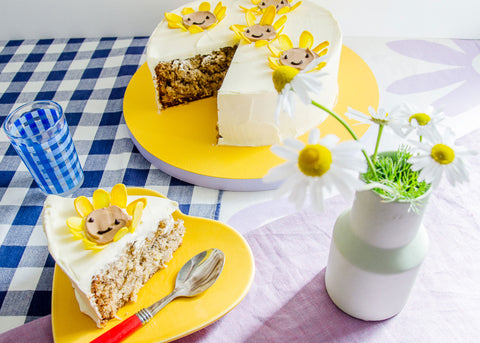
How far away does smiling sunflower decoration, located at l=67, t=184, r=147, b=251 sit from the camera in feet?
3.45

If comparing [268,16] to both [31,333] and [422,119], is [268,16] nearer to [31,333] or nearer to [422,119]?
[422,119]

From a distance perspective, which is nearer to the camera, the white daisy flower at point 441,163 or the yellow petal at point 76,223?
the white daisy flower at point 441,163

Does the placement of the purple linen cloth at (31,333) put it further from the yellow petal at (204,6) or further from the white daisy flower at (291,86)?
the yellow petal at (204,6)

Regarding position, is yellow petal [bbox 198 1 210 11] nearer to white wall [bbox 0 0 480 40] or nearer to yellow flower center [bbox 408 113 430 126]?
white wall [bbox 0 0 480 40]

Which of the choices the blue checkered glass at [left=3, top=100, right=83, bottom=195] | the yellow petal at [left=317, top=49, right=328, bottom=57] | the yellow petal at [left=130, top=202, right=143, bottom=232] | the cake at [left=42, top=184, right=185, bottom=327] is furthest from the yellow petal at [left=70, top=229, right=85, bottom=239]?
the yellow petal at [left=317, top=49, right=328, bottom=57]

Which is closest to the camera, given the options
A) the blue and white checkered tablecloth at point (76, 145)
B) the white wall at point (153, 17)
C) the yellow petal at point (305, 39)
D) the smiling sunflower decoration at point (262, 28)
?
the blue and white checkered tablecloth at point (76, 145)

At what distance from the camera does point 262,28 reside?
1.66 metres

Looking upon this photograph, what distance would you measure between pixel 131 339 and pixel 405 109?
2.44 ft

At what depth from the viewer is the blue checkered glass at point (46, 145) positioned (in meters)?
1.30

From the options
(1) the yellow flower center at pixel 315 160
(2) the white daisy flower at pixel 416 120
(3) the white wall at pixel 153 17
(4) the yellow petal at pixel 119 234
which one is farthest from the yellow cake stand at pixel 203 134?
(1) the yellow flower center at pixel 315 160

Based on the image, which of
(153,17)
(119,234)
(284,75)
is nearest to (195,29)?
(153,17)

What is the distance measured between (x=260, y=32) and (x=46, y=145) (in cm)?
84

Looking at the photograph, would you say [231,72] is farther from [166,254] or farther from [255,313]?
[255,313]

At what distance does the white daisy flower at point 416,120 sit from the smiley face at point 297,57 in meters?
0.77
